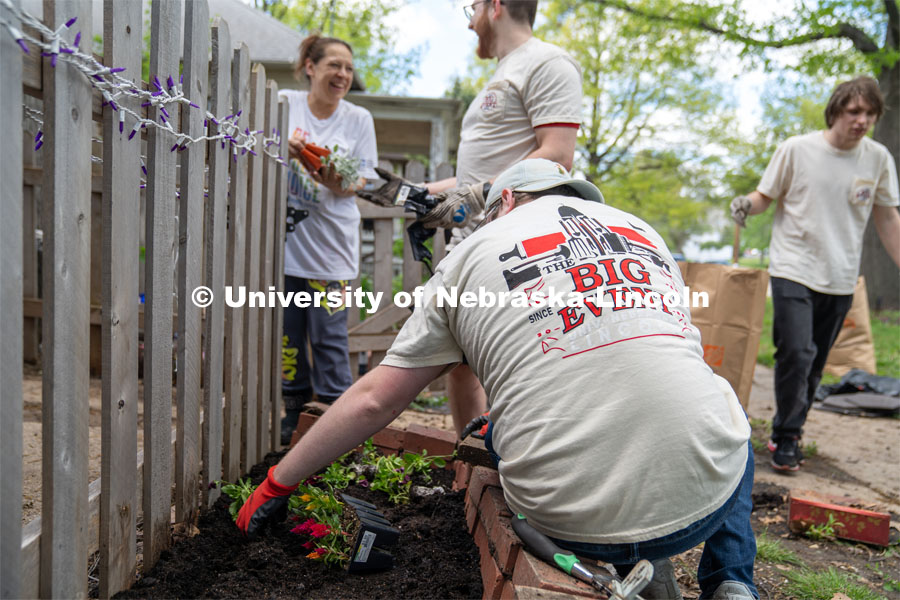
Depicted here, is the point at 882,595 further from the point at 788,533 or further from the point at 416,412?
the point at 416,412

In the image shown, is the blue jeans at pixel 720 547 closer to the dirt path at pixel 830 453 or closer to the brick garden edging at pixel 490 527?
the brick garden edging at pixel 490 527

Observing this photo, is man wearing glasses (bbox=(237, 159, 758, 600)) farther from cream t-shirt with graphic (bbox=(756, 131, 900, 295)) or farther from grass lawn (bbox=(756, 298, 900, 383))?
grass lawn (bbox=(756, 298, 900, 383))

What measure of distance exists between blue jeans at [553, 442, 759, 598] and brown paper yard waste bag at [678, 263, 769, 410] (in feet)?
7.44

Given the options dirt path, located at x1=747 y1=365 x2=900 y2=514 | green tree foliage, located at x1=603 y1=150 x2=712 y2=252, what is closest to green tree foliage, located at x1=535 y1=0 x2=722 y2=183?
green tree foliage, located at x1=603 y1=150 x2=712 y2=252

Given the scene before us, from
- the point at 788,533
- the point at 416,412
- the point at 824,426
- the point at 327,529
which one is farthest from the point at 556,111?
the point at 824,426

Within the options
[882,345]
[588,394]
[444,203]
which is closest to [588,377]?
[588,394]

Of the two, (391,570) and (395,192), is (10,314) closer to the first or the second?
(391,570)

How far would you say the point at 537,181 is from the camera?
2078 mm

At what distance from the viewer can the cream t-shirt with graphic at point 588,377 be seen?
1.56m

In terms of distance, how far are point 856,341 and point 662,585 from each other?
152 inches

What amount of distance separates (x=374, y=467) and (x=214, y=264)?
106 cm

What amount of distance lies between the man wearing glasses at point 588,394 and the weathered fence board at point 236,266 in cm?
85

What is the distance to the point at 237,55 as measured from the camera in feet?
8.39

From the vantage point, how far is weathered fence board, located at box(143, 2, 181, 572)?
1912mm
